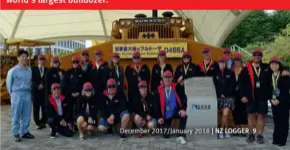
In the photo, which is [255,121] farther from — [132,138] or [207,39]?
[207,39]

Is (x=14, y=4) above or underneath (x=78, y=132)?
above

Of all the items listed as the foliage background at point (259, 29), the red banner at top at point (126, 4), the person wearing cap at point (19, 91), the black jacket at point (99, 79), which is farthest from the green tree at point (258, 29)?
the person wearing cap at point (19, 91)

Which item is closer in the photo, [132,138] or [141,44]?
[132,138]

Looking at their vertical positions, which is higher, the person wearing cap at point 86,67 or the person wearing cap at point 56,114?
the person wearing cap at point 86,67

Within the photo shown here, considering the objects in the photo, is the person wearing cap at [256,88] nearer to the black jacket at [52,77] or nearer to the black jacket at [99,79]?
the black jacket at [99,79]

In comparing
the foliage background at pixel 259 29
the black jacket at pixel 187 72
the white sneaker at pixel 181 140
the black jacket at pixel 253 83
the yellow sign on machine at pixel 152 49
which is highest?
the foliage background at pixel 259 29

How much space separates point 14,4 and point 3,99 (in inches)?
272

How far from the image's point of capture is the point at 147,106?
22.6 ft

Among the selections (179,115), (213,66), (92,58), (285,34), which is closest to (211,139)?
(179,115)

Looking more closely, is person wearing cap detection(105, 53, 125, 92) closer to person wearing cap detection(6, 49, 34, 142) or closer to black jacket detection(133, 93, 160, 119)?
black jacket detection(133, 93, 160, 119)

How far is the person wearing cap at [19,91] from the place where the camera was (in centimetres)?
683

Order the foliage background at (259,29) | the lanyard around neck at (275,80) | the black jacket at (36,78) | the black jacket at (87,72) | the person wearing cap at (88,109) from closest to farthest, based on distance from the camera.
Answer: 1. the lanyard around neck at (275,80)
2. the person wearing cap at (88,109)
3. the black jacket at (87,72)
4. the black jacket at (36,78)
5. the foliage background at (259,29)

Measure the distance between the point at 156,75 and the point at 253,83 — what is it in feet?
6.63

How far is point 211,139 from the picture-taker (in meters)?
6.70
